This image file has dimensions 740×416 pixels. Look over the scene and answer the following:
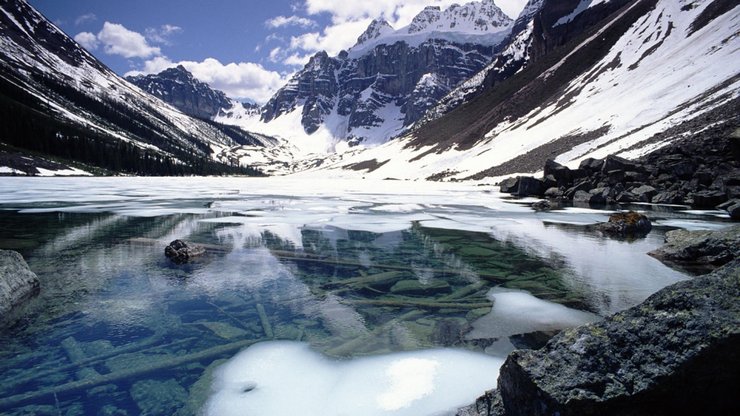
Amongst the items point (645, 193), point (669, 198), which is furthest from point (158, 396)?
point (645, 193)

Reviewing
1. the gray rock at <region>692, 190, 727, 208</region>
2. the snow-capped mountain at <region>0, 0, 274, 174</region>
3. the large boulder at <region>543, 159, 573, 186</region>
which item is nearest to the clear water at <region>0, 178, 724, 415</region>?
the gray rock at <region>692, 190, 727, 208</region>

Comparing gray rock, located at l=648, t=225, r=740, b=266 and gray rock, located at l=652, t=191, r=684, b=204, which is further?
gray rock, located at l=652, t=191, r=684, b=204

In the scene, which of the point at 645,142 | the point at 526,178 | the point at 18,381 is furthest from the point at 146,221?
the point at 645,142

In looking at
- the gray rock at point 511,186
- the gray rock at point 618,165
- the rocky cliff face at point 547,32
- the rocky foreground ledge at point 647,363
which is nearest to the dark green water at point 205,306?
the rocky foreground ledge at point 647,363

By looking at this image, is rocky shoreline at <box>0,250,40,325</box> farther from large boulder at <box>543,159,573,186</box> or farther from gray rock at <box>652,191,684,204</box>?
large boulder at <box>543,159,573,186</box>

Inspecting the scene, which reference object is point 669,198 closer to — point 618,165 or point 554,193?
point 618,165

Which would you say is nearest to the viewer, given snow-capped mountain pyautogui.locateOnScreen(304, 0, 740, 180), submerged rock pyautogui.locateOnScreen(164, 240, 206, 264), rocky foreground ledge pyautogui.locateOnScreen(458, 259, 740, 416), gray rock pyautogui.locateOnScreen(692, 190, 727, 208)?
rocky foreground ledge pyautogui.locateOnScreen(458, 259, 740, 416)

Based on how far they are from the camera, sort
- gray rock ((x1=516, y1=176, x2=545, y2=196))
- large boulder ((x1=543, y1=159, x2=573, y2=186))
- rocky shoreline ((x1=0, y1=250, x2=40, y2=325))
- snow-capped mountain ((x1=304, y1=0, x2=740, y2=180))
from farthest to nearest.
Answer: snow-capped mountain ((x1=304, y1=0, x2=740, y2=180))
gray rock ((x1=516, y1=176, x2=545, y2=196))
large boulder ((x1=543, y1=159, x2=573, y2=186))
rocky shoreline ((x1=0, y1=250, x2=40, y2=325))
